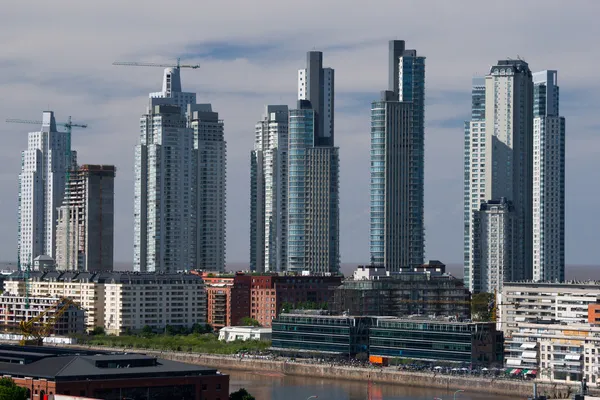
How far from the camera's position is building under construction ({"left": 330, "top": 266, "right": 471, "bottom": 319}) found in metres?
136

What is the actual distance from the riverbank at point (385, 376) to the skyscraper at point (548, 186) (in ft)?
191

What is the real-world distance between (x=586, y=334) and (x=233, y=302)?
2488 inches

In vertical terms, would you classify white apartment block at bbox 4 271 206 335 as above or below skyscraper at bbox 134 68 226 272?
below

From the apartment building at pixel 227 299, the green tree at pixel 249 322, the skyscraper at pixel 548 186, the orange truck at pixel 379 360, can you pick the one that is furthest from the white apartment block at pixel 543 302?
the skyscraper at pixel 548 186

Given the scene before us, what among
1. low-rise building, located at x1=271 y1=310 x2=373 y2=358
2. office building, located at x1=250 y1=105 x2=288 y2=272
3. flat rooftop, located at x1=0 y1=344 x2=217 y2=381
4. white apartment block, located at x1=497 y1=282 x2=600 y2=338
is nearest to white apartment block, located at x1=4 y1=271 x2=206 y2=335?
low-rise building, located at x1=271 y1=310 x2=373 y2=358

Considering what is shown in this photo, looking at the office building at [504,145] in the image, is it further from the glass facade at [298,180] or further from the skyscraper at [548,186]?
the glass facade at [298,180]

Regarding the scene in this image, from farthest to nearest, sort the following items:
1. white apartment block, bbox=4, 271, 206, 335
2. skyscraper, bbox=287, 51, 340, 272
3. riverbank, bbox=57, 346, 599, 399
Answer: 1. skyscraper, bbox=287, 51, 340, 272
2. white apartment block, bbox=4, 271, 206, 335
3. riverbank, bbox=57, 346, 599, 399

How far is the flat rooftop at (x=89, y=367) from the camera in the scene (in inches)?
3027

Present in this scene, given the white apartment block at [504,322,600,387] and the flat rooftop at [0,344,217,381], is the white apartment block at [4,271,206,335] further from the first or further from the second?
the flat rooftop at [0,344,217,381]

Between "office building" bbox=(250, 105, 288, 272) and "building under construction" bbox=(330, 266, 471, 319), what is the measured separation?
155ft

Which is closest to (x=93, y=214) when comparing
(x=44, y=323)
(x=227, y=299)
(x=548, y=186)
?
(x=227, y=299)

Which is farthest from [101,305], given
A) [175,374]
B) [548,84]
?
[175,374]

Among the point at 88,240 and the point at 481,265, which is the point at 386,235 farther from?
the point at 88,240

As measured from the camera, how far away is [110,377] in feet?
252
